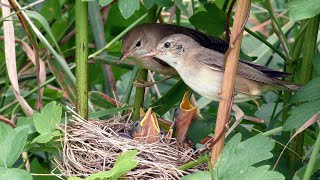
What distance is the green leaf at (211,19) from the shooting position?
2.99 metres

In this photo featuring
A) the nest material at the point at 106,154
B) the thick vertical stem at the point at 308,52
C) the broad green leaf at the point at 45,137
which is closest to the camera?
the broad green leaf at the point at 45,137

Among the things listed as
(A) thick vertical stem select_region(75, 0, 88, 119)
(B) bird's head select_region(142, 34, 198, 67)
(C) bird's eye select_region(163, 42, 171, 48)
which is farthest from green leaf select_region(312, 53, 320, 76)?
(A) thick vertical stem select_region(75, 0, 88, 119)

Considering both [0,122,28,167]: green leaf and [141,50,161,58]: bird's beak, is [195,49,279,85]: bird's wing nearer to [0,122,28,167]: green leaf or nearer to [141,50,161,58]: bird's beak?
[141,50,161,58]: bird's beak

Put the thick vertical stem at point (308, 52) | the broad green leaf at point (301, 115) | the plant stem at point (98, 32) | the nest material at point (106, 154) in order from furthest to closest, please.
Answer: the plant stem at point (98, 32) → the thick vertical stem at point (308, 52) → the nest material at point (106, 154) → the broad green leaf at point (301, 115)

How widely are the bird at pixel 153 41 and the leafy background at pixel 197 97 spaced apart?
0.08m

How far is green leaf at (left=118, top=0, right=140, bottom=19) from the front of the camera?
2404mm

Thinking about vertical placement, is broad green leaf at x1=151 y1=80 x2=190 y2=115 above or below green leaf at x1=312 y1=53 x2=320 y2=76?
below

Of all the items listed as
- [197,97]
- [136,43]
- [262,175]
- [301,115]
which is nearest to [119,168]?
[262,175]

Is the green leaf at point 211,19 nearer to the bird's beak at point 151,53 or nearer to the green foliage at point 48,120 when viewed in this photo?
the bird's beak at point 151,53

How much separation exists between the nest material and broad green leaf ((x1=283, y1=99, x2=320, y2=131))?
16.2 inches

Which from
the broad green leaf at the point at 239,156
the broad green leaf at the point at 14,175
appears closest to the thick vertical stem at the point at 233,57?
the broad green leaf at the point at 239,156

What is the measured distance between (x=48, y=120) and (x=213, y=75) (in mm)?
602

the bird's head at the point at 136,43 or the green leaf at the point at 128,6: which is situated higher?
the green leaf at the point at 128,6

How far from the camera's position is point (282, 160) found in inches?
113
